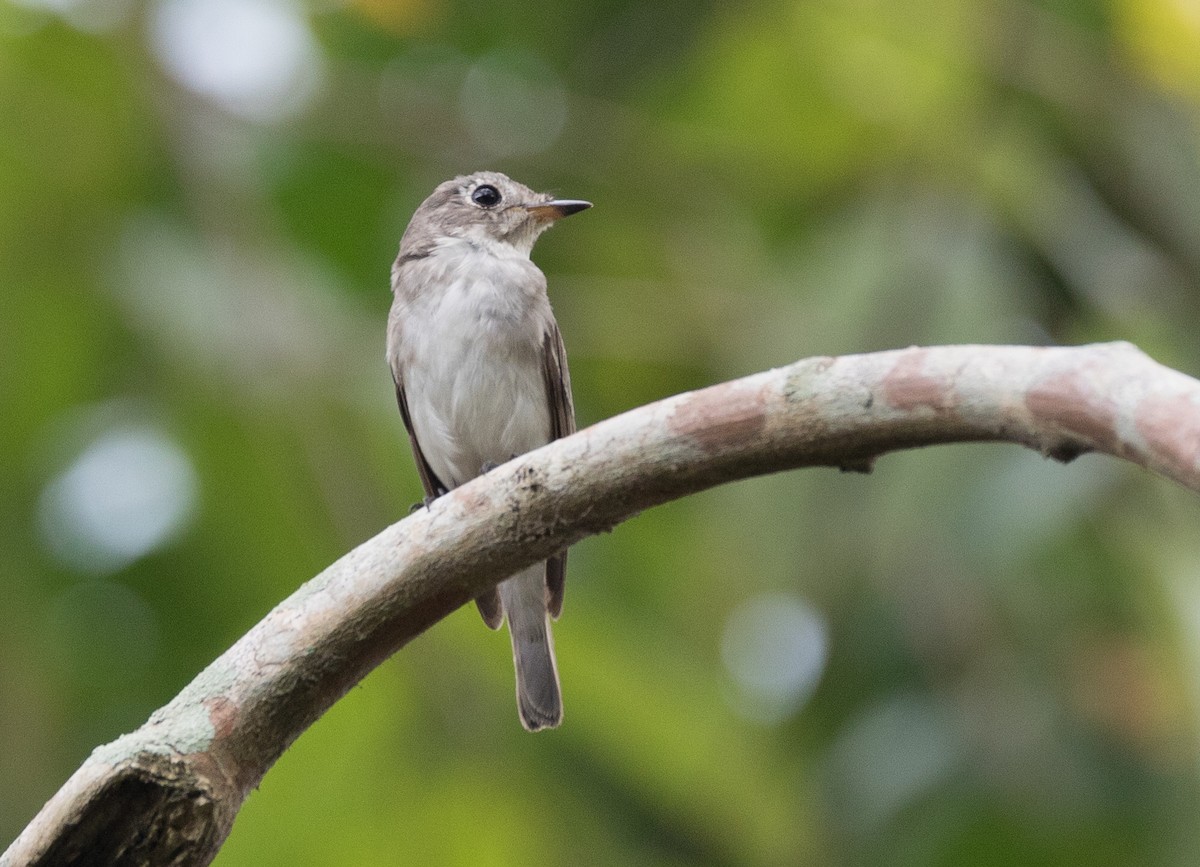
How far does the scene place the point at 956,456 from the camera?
466cm

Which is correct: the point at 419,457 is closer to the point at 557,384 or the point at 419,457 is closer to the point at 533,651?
the point at 557,384

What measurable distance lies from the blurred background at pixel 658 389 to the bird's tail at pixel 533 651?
85 millimetres

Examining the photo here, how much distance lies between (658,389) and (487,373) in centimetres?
111

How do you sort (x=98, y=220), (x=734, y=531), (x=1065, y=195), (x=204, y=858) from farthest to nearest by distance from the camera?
(x=1065, y=195)
(x=98, y=220)
(x=734, y=531)
(x=204, y=858)

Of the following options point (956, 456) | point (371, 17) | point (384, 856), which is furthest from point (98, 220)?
point (956, 456)

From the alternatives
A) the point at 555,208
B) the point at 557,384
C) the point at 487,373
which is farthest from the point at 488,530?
the point at 555,208

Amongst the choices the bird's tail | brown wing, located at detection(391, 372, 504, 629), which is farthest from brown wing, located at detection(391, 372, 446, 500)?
the bird's tail

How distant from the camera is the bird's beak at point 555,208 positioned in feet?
17.3

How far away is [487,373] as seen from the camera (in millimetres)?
4961

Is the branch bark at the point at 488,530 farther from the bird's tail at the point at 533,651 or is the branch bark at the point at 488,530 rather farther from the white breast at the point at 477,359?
the white breast at the point at 477,359

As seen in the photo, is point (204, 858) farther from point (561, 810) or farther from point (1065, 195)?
point (1065, 195)

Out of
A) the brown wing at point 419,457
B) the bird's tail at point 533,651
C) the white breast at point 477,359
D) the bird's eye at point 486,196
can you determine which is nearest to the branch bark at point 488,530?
the bird's tail at point 533,651

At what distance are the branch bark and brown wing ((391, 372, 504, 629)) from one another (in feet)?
6.48

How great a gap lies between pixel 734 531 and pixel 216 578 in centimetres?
156
